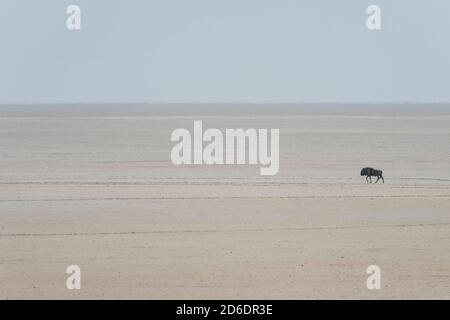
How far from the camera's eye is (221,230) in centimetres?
2698

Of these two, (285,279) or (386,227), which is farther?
(386,227)

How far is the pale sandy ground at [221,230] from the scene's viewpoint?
20375mm

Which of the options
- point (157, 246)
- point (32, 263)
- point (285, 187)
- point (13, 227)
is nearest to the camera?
point (32, 263)

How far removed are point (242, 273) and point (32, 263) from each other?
392 cm

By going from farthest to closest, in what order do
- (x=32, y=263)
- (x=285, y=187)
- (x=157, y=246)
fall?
(x=285, y=187) → (x=157, y=246) → (x=32, y=263)

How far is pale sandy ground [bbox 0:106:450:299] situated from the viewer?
20.4 meters
